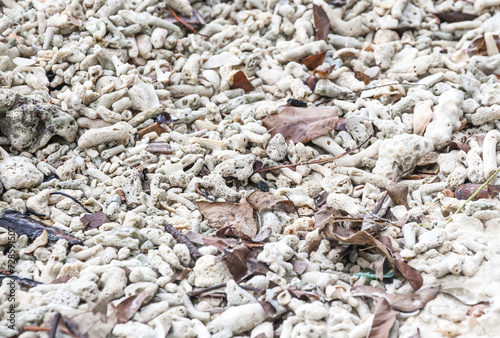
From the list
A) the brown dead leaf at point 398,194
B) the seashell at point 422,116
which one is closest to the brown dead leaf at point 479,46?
the seashell at point 422,116

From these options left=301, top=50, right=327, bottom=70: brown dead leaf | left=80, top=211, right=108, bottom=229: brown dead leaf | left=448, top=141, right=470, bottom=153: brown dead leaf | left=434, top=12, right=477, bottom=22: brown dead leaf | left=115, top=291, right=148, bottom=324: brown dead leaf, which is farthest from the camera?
left=434, top=12, right=477, bottom=22: brown dead leaf

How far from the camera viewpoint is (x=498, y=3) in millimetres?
4137

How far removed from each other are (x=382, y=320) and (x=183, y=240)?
1.03 metres

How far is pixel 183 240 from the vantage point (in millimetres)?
2557

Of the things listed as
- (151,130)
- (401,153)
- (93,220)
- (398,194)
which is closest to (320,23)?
(401,153)

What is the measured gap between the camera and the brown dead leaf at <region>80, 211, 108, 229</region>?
267cm

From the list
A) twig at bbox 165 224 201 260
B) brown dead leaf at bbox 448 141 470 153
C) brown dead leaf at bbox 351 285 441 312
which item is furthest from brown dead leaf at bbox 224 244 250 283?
brown dead leaf at bbox 448 141 470 153

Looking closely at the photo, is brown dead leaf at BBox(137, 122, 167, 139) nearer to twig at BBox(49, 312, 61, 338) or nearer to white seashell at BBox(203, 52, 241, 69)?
white seashell at BBox(203, 52, 241, 69)

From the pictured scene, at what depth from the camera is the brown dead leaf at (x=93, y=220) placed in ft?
8.75

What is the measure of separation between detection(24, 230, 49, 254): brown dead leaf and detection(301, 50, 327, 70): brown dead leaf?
7.41 ft

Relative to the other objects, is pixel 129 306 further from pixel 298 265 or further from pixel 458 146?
pixel 458 146

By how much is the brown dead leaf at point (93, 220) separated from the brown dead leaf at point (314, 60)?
6.41ft

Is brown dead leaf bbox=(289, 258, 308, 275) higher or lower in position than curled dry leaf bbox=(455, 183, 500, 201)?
higher

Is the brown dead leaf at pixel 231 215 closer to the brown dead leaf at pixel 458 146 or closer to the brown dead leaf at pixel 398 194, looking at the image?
the brown dead leaf at pixel 398 194
